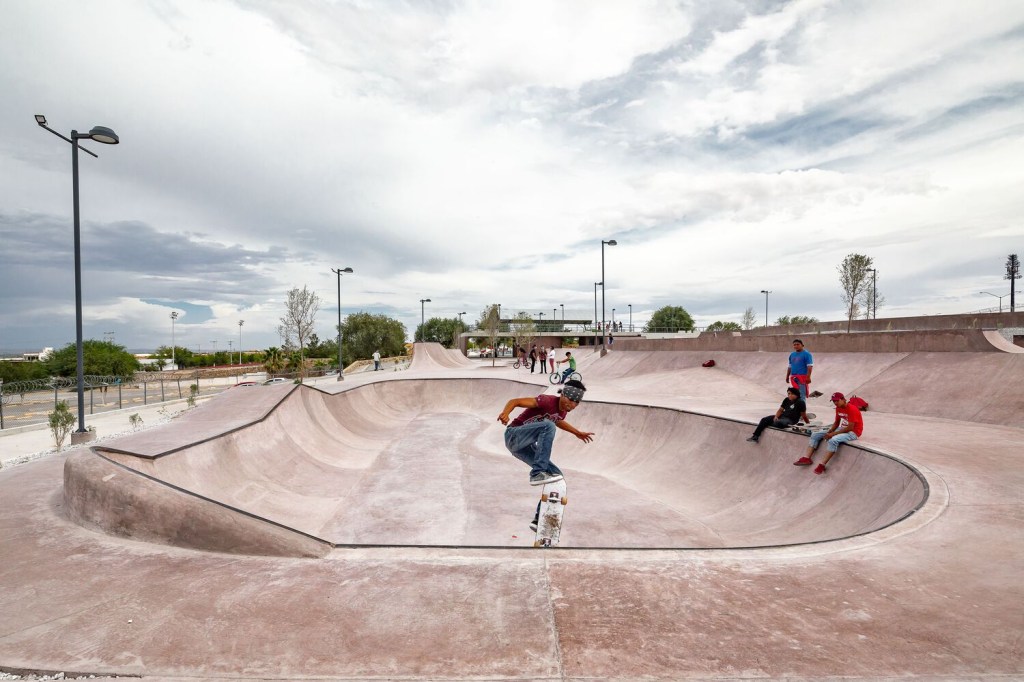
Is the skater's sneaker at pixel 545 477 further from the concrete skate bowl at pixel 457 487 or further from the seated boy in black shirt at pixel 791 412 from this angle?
the seated boy in black shirt at pixel 791 412

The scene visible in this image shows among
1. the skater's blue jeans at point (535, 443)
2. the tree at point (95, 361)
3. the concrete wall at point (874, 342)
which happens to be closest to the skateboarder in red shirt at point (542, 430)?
the skater's blue jeans at point (535, 443)

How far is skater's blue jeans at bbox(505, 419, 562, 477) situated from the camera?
15.8 ft

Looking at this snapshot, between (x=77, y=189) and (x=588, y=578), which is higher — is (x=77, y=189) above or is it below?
above

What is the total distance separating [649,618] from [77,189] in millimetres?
13330

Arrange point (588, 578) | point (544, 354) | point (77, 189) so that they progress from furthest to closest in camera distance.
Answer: point (544, 354) < point (77, 189) < point (588, 578)

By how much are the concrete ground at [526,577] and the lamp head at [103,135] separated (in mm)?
6240

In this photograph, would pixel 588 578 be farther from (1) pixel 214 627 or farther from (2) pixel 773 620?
(1) pixel 214 627

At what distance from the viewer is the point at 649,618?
298cm

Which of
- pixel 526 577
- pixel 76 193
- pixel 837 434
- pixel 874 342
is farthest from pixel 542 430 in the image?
pixel 874 342

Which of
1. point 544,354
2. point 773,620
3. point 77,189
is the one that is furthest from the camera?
point 544,354

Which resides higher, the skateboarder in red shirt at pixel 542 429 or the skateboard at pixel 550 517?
the skateboarder in red shirt at pixel 542 429

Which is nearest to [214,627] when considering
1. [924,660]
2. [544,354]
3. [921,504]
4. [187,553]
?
[187,553]

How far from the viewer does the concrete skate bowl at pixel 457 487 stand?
15.1 feet

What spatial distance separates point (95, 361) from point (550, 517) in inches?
2898
